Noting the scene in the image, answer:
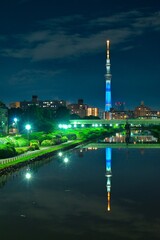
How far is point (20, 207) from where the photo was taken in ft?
93.1

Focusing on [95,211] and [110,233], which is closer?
[110,233]

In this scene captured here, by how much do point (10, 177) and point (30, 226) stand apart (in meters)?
16.5

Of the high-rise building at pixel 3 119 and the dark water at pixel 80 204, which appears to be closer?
the dark water at pixel 80 204

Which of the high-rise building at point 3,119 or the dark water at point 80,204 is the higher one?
the high-rise building at point 3,119

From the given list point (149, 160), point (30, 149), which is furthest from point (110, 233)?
point (30, 149)

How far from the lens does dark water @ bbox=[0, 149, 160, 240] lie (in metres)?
23.0

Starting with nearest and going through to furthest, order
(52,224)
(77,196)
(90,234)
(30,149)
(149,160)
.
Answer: (90,234) → (52,224) → (77,196) → (149,160) → (30,149)

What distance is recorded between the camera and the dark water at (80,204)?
23.0m

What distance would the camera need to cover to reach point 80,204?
2920 cm

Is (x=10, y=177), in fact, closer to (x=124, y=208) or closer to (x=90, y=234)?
(x=124, y=208)

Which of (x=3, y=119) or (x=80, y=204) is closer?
(x=80, y=204)

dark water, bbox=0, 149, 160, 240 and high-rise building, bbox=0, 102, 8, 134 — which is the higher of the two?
high-rise building, bbox=0, 102, 8, 134

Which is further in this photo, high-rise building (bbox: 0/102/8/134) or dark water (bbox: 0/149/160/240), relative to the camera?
high-rise building (bbox: 0/102/8/134)

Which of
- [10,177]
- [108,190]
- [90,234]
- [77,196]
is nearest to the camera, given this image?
[90,234]
